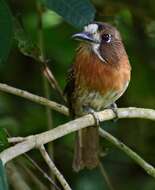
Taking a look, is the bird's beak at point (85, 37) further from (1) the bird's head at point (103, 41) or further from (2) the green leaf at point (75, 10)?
(2) the green leaf at point (75, 10)

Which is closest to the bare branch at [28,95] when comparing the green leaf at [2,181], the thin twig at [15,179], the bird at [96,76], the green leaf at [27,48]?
the green leaf at [27,48]

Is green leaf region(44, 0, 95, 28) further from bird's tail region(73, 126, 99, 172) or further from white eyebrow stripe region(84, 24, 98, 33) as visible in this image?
bird's tail region(73, 126, 99, 172)

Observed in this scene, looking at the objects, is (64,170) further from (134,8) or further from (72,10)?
(72,10)

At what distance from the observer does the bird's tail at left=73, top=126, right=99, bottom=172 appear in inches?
158

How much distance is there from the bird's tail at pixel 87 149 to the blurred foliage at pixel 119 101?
0.36m

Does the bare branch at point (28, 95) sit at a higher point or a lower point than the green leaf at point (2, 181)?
lower

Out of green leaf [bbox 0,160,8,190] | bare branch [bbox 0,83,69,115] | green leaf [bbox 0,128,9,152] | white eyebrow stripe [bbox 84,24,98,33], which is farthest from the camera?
white eyebrow stripe [bbox 84,24,98,33]

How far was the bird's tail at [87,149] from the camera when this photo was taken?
4012mm

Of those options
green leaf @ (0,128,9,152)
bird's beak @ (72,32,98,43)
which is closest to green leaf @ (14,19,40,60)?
bird's beak @ (72,32,98,43)

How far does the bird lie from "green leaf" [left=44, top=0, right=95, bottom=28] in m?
0.68

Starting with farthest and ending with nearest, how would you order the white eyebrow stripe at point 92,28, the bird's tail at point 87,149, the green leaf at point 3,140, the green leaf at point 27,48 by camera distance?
the bird's tail at point 87,149 < the white eyebrow stripe at point 92,28 < the green leaf at point 27,48 < the green leaf at point 3,140

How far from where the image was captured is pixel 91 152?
4.09m

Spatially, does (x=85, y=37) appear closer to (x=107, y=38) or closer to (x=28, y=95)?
(x=107, y=38)

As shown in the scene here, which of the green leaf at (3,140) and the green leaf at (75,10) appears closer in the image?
the green leaf at (3,140)
